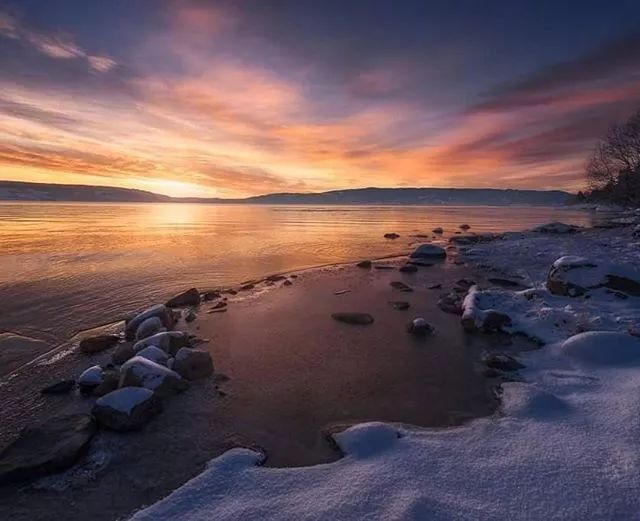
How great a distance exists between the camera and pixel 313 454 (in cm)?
548

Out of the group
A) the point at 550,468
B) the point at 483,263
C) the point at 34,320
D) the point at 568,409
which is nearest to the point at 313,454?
the point at 550,468

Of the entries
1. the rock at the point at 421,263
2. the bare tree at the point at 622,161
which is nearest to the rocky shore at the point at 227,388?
the rock at the point at 421,263

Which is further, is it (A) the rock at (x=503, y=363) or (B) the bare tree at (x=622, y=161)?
(B) the bare tree at (x=622, y=161)

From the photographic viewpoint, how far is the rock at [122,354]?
28.7 feet

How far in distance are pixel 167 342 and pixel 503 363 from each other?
7.95 meters

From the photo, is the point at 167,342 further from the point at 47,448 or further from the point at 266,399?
the point at 47,448

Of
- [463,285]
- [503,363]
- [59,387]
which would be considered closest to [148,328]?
[59,387]

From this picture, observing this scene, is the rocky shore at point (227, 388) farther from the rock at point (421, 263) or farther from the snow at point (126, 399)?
the rock at point (421, 263)

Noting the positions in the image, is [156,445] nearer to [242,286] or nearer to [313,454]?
[313,454]

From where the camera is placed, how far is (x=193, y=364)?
805 cm

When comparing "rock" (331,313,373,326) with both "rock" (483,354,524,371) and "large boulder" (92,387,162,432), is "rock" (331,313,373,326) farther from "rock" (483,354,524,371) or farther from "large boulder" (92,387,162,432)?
"large boulder" (92,387,162,432)

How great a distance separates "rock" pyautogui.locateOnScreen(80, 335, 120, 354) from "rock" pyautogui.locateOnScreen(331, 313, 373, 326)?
21.1ft

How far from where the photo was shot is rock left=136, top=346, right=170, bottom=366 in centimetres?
825

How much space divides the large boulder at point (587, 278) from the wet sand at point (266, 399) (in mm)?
4361
